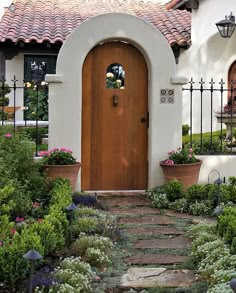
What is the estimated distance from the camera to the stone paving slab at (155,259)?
5.21 meters

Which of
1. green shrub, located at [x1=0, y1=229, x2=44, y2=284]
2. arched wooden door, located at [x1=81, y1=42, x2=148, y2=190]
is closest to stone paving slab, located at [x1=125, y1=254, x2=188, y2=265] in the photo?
green shrub, located at [x1=0, y1=229, x2=44, y2=284]

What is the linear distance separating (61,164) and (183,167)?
193 cm

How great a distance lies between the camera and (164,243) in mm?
5875

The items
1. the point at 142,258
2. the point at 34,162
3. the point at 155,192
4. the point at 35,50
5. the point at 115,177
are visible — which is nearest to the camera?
the point at 142,258

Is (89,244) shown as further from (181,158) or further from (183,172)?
(181,158)

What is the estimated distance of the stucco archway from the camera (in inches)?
336

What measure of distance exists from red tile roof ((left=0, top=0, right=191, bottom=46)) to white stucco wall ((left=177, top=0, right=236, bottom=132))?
431mm

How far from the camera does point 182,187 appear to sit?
8000 mm

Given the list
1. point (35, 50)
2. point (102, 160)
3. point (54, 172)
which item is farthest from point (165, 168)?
point (35, 50)

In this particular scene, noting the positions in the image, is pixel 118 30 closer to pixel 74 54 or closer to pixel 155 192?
pixel 74 54

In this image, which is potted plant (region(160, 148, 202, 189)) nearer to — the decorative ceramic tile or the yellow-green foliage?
the decorative ceramic tile

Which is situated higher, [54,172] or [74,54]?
[74,54]

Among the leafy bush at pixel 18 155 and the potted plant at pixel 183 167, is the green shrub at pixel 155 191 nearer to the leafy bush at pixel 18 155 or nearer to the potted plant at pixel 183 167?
the potted plant at pixel 183 167

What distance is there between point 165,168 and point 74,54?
2.37 metres
